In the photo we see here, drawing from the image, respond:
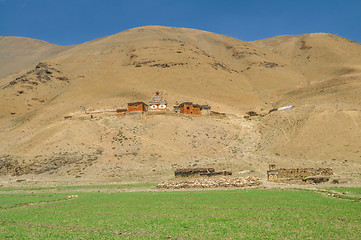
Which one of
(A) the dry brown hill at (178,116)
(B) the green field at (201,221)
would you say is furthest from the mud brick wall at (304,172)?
(B) the green field at (201,221)

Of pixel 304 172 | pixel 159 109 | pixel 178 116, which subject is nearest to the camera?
pixel 304 172

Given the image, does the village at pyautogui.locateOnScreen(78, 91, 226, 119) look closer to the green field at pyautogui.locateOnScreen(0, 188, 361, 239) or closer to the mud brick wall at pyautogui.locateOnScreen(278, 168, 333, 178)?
the mud brick wall at pyautogui.locateOnScreen(278, 168, 333, 178)

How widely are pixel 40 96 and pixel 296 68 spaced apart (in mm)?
116340

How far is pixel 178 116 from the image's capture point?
69.6 meters

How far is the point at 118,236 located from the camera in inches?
465

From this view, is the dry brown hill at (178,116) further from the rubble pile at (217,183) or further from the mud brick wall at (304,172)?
the rubble pile at (217,183)

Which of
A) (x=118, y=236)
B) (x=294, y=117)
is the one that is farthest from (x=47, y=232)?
(x=294, y=117)

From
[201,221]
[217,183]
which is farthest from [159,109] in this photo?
[201,221]

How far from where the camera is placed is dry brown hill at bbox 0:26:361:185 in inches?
1976

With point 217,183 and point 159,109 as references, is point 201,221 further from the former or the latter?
point 159,109

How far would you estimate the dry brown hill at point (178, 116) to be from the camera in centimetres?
5019

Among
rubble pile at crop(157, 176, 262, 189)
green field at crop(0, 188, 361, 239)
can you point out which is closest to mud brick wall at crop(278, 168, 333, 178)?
rubble pile at crop(157, 176, 262, 189)

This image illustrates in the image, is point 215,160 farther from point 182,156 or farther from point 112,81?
point 112,81

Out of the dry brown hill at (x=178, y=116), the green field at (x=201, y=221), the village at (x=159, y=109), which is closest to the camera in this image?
the green field at (x=201, y=221)
